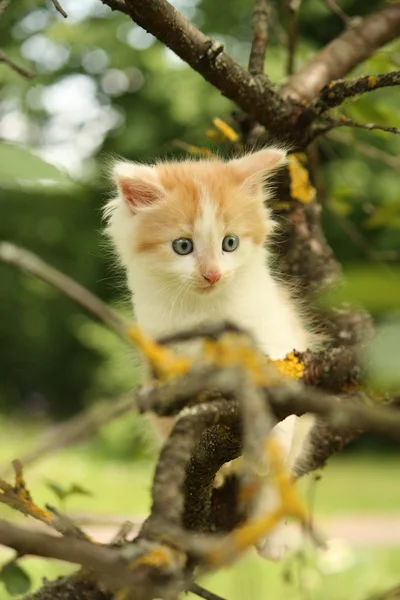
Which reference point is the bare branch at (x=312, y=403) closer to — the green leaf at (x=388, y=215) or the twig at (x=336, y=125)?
the twig at (x=336, y=125)

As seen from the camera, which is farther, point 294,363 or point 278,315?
point 278,315

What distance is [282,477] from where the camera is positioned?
0.25 m

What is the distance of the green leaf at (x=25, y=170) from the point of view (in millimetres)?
312

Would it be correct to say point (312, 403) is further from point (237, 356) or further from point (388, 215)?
point (388, 215)

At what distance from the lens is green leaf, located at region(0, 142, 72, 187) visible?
31 centimetres

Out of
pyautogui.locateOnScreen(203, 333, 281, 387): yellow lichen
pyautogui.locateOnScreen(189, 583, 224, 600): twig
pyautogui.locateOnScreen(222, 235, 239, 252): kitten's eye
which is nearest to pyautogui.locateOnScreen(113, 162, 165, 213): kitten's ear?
pyautogui.locateOnScreen(222, 235, 239, 252): kitten's eye

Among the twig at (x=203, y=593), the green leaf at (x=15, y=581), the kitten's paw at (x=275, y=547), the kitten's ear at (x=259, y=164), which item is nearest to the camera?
the twig at (x=203, y=593)

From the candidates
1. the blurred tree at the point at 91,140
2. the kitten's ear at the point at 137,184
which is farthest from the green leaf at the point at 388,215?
the blurred tree at the point at 91,140

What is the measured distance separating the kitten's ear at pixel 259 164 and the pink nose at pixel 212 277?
16 cm

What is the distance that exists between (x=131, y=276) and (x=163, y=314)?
0.11 meters

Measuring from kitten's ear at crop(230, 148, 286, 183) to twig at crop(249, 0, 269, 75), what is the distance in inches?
4.3

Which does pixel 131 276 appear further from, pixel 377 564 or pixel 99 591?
pixel 377 564


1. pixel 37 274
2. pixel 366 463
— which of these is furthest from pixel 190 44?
pixel 366 463

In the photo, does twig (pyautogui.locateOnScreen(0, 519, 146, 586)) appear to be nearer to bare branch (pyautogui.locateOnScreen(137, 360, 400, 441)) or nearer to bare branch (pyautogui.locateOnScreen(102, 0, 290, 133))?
bare branch (pyautogui.locateOnScreen(137, 360, 400, 441))
